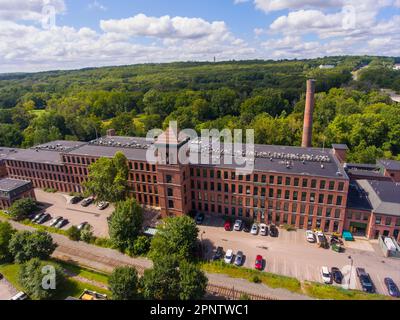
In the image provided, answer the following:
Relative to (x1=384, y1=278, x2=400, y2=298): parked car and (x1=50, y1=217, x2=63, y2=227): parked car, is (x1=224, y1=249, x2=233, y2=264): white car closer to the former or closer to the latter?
(x1=384, y1=278, x2=400, y2=298): parked car

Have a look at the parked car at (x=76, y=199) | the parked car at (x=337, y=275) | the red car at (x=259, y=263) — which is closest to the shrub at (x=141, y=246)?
the red car at (x=259, y=263)

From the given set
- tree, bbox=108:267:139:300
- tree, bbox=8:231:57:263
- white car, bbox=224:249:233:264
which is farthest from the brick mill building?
tree, bbox=108:267:139:300

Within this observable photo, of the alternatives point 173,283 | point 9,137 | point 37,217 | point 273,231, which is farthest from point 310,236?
point 9,137

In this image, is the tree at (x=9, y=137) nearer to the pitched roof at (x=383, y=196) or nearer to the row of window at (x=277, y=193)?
the row of window at (x=277, y=193)

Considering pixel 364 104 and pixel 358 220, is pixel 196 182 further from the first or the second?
pixel 364 104

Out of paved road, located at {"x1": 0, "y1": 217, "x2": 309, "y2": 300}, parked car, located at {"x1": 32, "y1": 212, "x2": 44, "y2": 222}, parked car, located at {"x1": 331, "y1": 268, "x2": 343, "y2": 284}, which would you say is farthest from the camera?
parked car, located at {"x1": 32, "y1": 212, "x2": 44, "y2": 222}

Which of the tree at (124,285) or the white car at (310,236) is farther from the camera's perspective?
the white car at (310,236)
